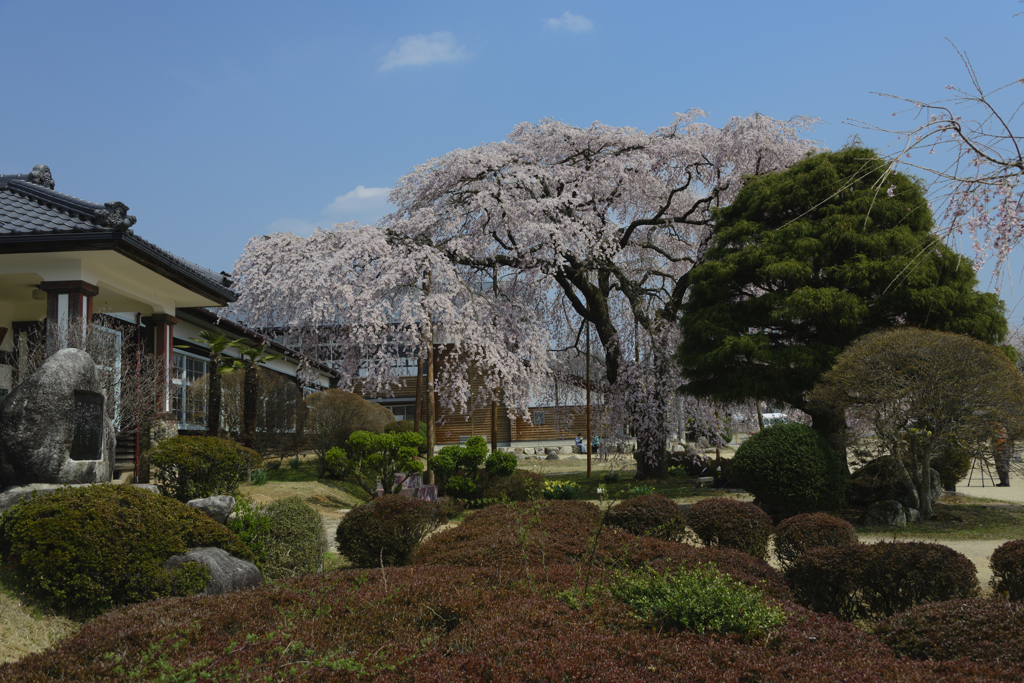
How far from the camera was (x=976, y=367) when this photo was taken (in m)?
10.8

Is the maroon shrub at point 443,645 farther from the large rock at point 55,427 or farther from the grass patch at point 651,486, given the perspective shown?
the grass patch at point 651,486

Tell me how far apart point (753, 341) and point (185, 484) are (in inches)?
412

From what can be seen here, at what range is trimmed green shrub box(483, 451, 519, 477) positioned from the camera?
14406 mm

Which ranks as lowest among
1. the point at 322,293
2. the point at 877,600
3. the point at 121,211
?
the point at 877,600

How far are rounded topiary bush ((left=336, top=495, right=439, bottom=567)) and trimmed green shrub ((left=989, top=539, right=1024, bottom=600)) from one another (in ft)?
17.6

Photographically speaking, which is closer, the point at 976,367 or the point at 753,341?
the point at 976,367

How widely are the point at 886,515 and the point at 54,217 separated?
14.7 meters

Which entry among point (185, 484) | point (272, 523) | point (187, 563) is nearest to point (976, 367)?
point (272, 523)

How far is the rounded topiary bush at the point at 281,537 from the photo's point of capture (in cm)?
721

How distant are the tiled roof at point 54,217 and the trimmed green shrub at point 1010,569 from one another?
11962mm

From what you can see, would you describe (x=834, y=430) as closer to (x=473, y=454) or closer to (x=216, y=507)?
(x=473, y=454)

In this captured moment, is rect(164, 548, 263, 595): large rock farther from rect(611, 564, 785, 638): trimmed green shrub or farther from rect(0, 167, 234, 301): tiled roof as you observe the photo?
rect(0, 167, 234, 301): tiled roof

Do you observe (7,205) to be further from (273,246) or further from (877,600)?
(877,600)

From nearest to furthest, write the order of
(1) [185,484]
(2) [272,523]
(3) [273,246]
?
(2) [272,523]
(1) [185,484]
(3) [273,246]
